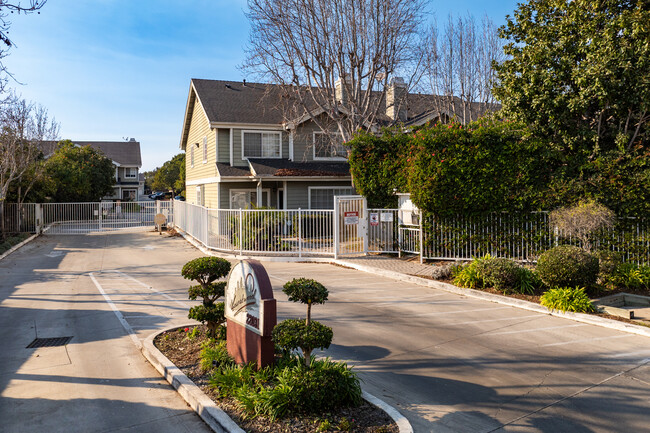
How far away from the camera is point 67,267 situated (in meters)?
17.2

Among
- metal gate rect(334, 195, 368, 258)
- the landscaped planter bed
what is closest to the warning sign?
metal gate rect(334, 195, 368, 258)

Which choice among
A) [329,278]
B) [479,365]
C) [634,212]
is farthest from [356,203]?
[479,365]

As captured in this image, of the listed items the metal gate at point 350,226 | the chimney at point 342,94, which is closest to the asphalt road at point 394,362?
the metal gate at point 350,226

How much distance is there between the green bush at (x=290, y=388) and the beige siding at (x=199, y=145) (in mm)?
20475

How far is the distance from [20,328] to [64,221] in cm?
2293

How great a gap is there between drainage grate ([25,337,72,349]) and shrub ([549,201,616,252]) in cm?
1224

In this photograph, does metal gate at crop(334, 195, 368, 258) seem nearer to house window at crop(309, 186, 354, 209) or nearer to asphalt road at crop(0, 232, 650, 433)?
asphalt road at crop(0, 232, 650, 433)

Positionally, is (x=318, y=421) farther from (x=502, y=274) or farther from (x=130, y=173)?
(x=130, y=173)

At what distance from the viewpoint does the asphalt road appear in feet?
17.2

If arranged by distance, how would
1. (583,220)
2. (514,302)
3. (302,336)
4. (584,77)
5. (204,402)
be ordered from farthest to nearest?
(584,77)
(583,220)
(514,302)
(204,402)
(302,336)

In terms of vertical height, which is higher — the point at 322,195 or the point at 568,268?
the point at 322,195

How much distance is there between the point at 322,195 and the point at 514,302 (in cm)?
1616

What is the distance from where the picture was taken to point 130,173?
62.9 meters

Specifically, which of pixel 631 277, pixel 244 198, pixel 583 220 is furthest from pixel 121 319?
pixel 244 198
